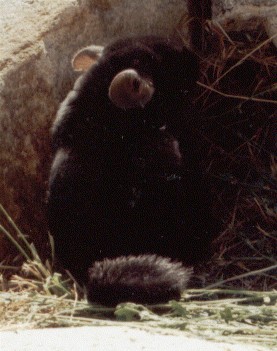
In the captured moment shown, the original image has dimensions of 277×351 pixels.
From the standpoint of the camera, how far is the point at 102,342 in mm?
2102

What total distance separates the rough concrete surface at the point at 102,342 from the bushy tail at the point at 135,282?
38cm

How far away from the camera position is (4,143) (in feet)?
11.2

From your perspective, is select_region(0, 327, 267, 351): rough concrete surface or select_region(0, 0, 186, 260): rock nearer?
select_region(0, 327, 267, 351): rough concrete surface

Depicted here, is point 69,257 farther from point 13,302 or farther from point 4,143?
point 4,143

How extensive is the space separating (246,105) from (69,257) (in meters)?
1.20

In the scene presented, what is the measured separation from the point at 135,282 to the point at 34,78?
123 centimetres

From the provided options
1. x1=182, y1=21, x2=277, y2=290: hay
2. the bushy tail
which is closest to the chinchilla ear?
x1=182, y1=21, x2=277, y2=290: hay

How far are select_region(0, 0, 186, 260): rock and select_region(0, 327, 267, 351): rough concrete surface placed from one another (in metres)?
1.25

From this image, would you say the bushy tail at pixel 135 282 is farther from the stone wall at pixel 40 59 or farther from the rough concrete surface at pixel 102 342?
the stone wall at pixel 40 59

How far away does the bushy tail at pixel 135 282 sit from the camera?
8.70 feet

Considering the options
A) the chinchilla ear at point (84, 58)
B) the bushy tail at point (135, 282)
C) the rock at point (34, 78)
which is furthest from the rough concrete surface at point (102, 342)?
the chinchilla ear at point (84, 58)

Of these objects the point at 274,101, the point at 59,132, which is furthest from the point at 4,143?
the point at 274,101

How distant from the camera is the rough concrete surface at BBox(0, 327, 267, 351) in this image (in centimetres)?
207

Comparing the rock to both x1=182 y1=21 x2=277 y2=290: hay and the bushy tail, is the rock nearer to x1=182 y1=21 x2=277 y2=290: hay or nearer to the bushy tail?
x1=182 y1=21 x2=277 y2=290: hay
